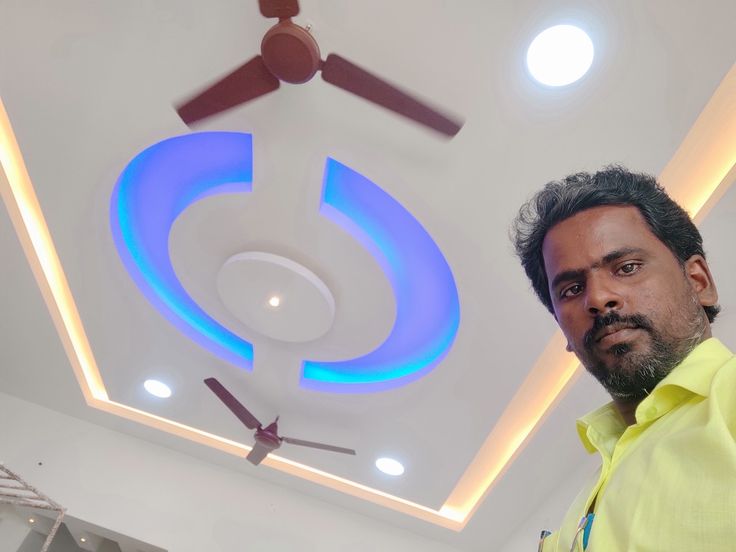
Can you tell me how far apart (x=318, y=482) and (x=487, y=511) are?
4.64ft

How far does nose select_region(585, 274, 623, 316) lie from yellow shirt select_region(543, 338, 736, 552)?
6.1 inches

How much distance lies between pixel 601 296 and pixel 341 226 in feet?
5.83

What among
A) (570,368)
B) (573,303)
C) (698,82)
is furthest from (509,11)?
(570,368)

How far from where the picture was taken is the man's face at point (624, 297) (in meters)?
0.76

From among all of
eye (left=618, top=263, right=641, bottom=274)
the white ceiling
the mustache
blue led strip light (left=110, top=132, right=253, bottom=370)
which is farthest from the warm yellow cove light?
the mustache

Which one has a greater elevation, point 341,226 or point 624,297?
point 341,226

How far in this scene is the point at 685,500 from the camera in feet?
1.59

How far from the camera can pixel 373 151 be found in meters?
2.16

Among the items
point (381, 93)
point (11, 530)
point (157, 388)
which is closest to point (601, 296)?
point (381, 93)

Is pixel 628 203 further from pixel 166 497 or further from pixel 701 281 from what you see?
pixel 166 497

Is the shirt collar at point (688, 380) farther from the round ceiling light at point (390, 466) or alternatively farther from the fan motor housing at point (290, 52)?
the round ceiling light at point (390, 466)

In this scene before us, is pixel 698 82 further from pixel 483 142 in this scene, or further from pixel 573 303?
pixel 573 303

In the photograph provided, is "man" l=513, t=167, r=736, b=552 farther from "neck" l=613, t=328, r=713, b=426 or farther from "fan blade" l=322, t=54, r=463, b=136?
"fan blade" l=322, t=54, r=463, b=136

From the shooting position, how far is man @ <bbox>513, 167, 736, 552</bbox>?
1.60 feet
